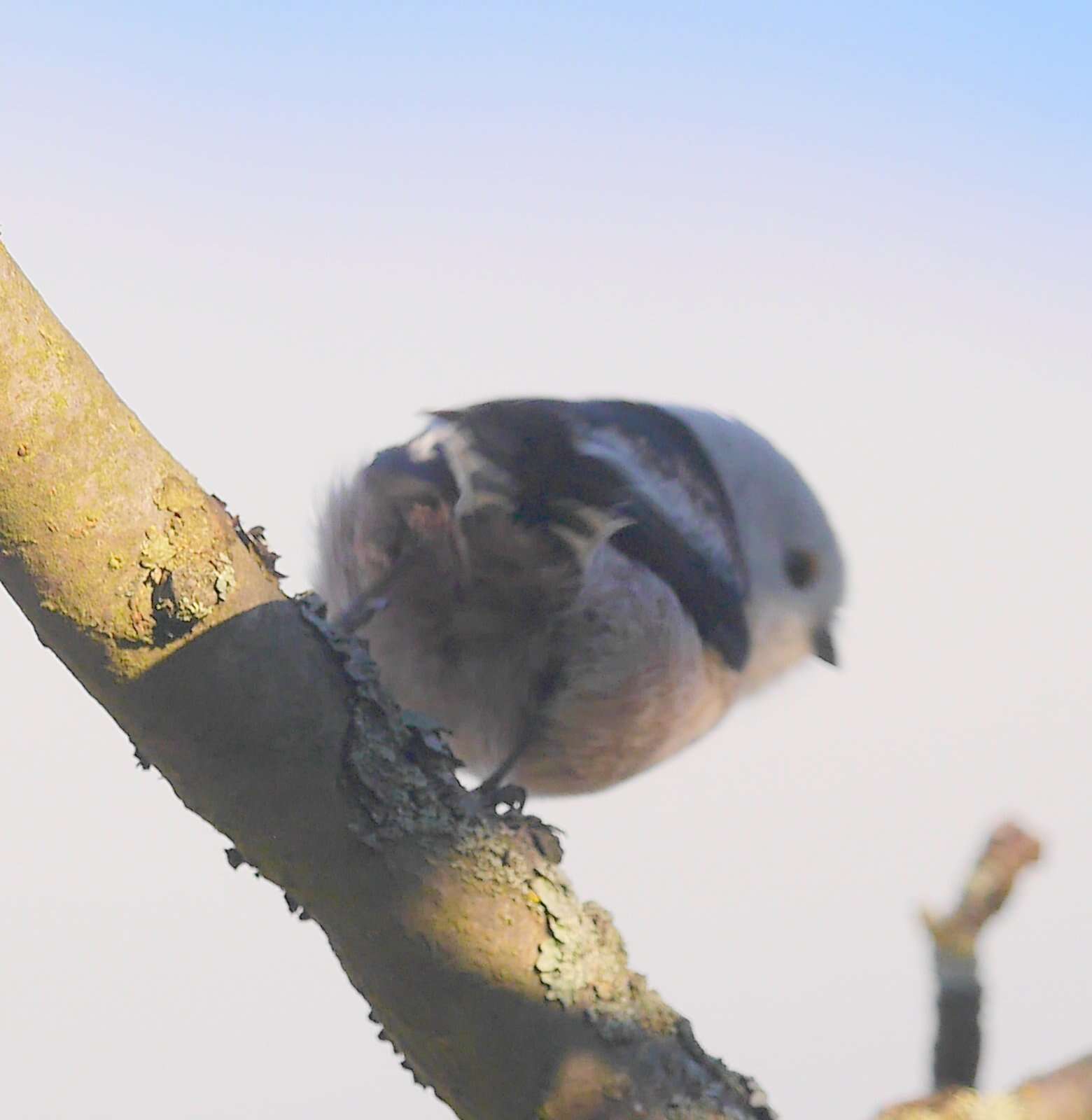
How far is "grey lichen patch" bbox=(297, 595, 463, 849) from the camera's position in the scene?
1.12 metres

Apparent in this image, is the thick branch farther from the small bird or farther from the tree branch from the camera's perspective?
the small bird

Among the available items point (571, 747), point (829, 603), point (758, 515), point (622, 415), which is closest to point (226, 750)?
point (571, 747)

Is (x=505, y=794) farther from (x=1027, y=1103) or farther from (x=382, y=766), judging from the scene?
(x=1027, y=1103)

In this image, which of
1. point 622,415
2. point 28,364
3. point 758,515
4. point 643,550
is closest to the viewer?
point 28,364

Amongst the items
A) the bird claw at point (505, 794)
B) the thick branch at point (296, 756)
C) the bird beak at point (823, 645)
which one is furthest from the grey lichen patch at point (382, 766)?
the bird beak at point (823, 645)

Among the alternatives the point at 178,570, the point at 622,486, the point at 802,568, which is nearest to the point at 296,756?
the point at 178,570

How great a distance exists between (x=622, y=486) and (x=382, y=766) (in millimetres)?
689

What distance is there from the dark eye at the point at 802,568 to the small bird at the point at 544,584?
25cm

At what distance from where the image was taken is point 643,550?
69.0 inches

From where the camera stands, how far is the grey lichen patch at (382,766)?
3.67ft

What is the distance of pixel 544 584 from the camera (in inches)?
64.2

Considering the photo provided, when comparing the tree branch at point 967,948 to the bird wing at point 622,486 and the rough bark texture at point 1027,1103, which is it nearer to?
the rough bark texture at point 1027,1103

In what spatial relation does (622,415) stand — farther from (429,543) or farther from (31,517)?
(31,517)

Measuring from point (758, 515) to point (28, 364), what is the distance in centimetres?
129
